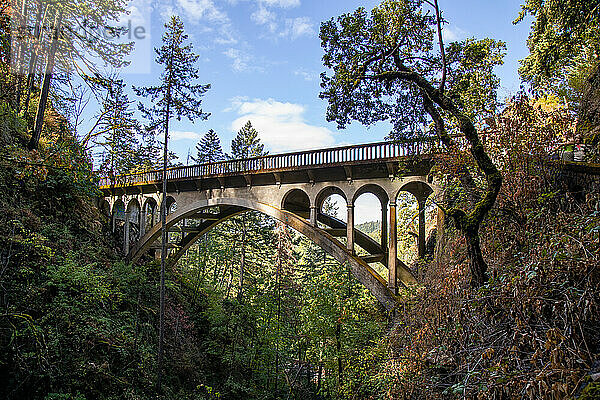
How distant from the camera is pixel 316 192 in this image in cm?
1434

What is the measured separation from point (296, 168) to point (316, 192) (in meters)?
1.25

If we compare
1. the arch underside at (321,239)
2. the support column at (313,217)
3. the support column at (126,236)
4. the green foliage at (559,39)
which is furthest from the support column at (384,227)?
the support column at (126,236)

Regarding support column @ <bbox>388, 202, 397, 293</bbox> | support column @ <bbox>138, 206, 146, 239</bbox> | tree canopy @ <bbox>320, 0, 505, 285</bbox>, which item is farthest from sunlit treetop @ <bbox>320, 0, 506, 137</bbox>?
support column @ <bbox>138, 206, 146, 239</bbox>

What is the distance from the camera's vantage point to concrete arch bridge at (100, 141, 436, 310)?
1209 centimetres

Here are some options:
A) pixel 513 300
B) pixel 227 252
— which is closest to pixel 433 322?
pixel 513 300

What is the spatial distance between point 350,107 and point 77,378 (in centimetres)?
936

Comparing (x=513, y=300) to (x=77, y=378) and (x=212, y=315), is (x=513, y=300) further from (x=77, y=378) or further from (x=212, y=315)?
(x=212, y=315)

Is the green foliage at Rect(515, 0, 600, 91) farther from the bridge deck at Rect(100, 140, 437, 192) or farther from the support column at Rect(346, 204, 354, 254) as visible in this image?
the support column at Rect(346, 204, 354, 254)

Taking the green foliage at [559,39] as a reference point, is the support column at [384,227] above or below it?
below

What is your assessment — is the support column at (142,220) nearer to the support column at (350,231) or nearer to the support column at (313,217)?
the support column at (313,217)

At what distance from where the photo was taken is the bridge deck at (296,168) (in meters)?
12.0

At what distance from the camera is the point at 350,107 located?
920 centimetres

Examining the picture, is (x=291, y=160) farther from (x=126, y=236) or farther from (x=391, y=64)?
(x=126, y=236)

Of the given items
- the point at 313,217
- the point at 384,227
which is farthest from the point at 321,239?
the point at 384,227
